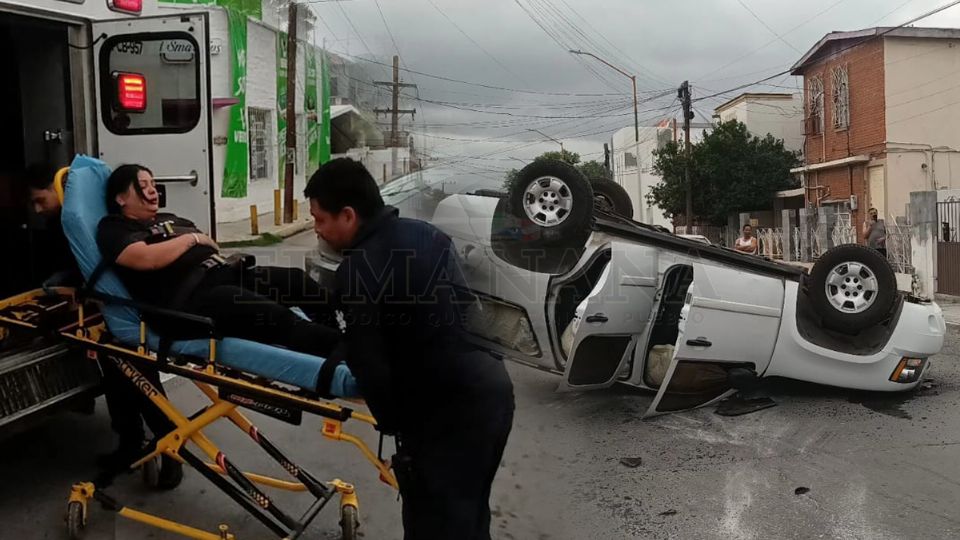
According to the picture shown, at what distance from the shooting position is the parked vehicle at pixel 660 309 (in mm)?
4836

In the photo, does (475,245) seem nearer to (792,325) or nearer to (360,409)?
(360,409)

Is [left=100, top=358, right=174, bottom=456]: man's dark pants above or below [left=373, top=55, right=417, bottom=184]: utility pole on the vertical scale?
below

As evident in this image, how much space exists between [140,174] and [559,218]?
8.37ft

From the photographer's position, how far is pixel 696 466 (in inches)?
173

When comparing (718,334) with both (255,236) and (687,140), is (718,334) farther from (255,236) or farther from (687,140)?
(687,140)

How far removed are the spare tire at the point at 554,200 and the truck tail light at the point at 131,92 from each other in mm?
2375

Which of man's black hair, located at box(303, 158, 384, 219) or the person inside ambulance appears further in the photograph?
the person inside ambulance

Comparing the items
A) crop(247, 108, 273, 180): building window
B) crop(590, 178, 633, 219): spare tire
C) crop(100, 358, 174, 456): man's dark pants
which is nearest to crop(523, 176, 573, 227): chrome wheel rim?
crop(590, 178, 633, 219): spare tire

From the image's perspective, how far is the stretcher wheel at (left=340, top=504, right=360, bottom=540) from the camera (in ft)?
10.7

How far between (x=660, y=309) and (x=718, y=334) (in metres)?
0.40

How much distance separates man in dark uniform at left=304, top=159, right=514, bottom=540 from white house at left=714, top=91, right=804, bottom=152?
25.1 m

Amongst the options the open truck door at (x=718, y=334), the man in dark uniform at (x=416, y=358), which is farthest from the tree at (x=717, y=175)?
the man in dark uniform at (x=416, y=358)

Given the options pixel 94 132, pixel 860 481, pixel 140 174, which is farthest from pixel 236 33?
pixel 860 481

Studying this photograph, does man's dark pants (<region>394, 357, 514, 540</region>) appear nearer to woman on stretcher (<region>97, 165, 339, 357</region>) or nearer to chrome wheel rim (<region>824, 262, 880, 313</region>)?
woman on stretcher (<region>97, 165, 339, 357</region>)
